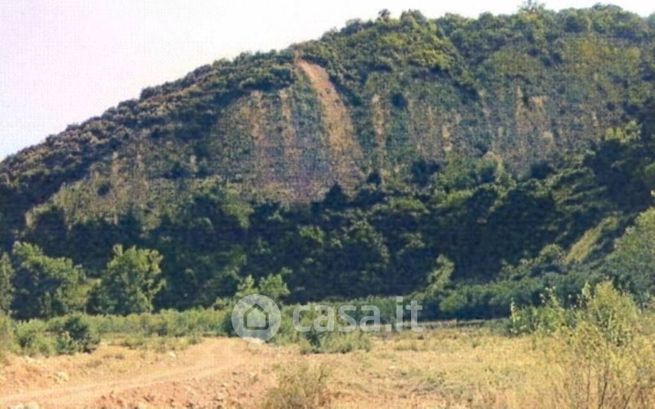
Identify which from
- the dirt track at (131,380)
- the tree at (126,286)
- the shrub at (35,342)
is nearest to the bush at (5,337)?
the shrub at (35,342)

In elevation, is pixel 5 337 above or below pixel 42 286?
above

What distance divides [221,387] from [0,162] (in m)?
56.0

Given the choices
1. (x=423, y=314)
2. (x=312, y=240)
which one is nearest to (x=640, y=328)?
(x=423, y=314)

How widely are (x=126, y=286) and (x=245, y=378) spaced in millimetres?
31147

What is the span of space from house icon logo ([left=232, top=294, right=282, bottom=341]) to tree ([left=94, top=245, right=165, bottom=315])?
8717mm

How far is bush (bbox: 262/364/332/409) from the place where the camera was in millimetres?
20062

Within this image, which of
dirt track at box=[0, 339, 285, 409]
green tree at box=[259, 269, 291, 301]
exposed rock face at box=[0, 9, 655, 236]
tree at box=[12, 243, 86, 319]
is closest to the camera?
dirt track at box=[0, 339, 285, 409]

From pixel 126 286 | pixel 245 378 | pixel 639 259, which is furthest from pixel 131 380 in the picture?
pixel 126 286

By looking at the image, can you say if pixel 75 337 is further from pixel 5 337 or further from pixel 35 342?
pixel 5 337

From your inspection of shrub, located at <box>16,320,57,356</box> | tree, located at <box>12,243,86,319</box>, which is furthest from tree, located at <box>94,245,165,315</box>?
shrub, located at <box>16,320,57,356</box>

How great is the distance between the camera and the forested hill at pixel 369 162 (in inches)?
2413

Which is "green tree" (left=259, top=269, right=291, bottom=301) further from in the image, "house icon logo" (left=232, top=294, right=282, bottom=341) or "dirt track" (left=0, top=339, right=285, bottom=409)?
"dirt track" (left=0, top=339, right=285, bottom=409)

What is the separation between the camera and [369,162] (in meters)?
70.2

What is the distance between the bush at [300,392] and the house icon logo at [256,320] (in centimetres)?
1618
